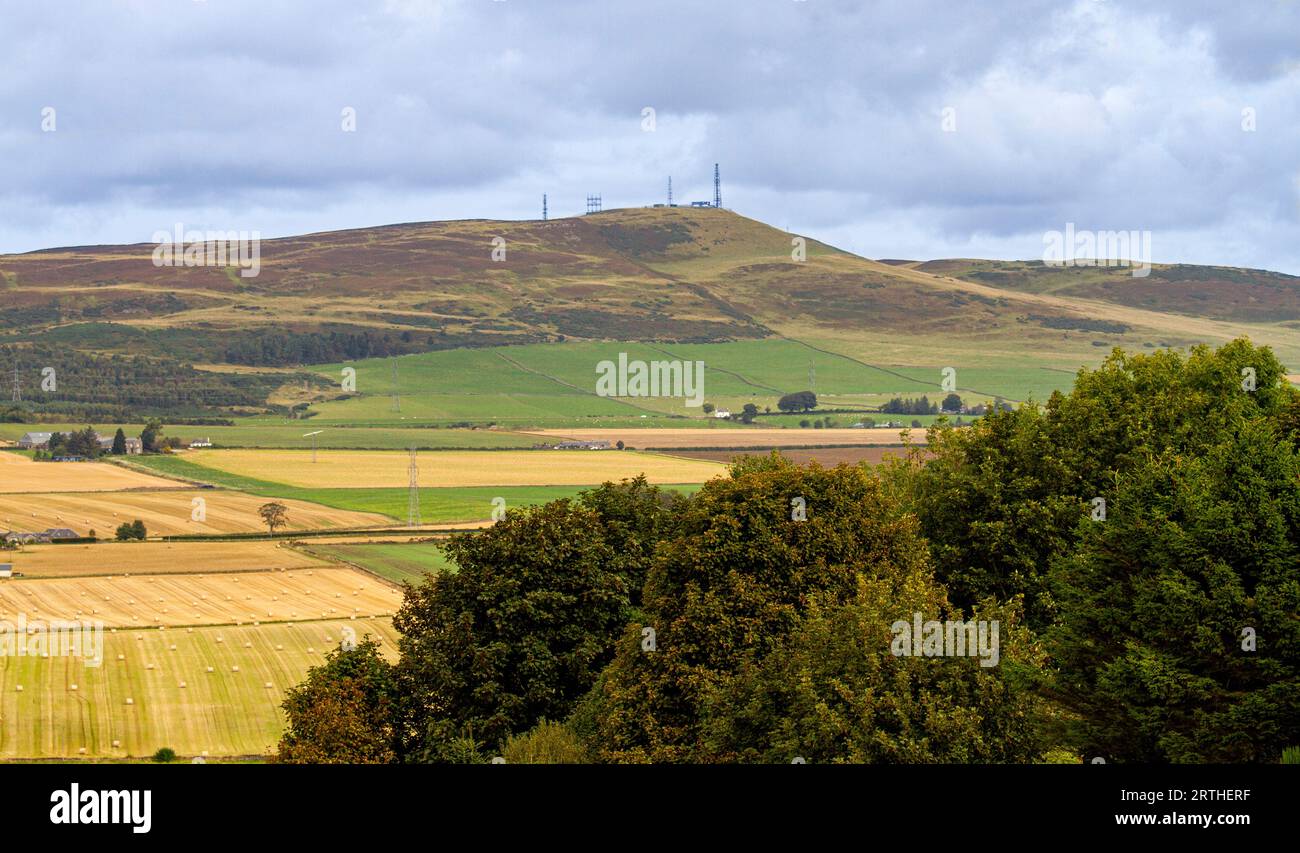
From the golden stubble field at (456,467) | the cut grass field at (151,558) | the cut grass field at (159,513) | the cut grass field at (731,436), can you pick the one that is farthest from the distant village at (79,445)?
the cut grass field at (151,558)

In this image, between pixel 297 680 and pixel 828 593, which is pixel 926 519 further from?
pixel 297 680

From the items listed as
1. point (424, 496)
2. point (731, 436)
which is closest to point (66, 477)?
point (424, 496)

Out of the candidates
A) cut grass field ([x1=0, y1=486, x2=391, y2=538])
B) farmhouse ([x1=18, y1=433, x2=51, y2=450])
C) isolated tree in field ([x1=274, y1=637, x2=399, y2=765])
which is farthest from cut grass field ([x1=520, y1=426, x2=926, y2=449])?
isolated tree in field ([x1=274, y1=637, x2=399, y2=765])

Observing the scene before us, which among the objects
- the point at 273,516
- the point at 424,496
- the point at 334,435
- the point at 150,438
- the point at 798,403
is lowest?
the point at 273,516

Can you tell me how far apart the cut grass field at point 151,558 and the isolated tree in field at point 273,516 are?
650 cm

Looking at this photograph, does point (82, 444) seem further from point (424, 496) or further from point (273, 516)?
point (273, 516)

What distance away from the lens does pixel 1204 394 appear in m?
45.5

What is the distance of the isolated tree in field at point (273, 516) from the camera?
99938mm

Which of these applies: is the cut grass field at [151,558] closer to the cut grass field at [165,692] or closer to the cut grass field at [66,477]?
the cut grass field at [165,692]

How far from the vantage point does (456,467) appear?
13088cm

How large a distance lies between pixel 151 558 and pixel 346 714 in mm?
53017

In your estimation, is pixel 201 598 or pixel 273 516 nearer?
pixel 201 598

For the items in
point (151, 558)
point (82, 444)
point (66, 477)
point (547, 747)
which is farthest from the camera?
point (82, 444)

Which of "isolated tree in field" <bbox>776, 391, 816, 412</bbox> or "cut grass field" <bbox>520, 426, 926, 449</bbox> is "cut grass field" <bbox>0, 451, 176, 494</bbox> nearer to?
"cut grass field" <bbox>520, 426, 926, 449</bbox>
